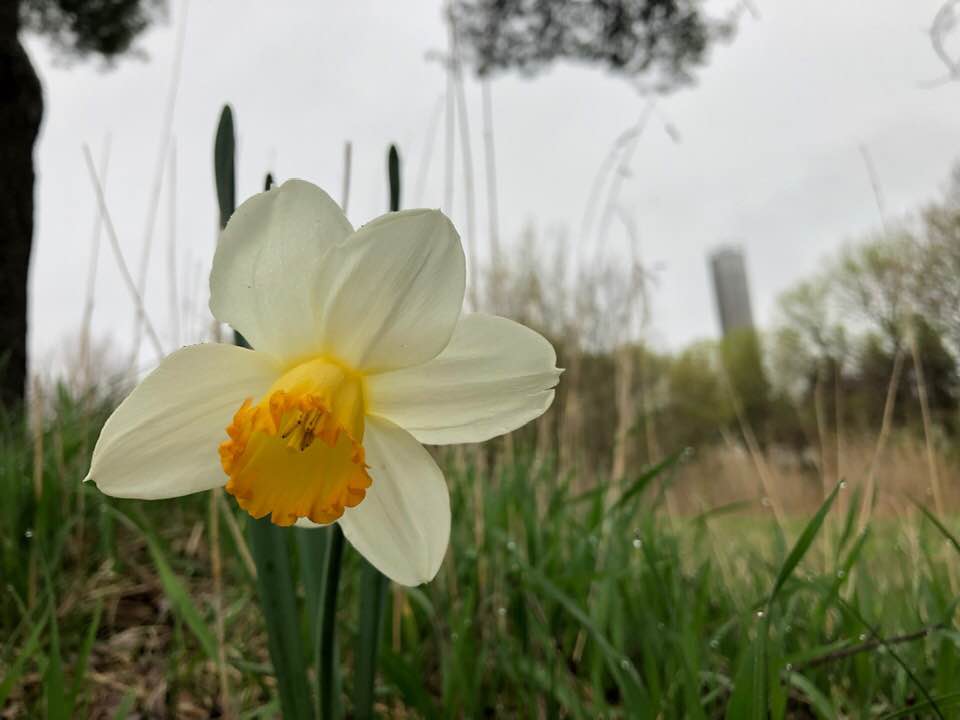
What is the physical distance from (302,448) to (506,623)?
787 millimetres

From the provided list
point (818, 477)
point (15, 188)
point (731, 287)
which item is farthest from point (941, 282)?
point (731, 287)

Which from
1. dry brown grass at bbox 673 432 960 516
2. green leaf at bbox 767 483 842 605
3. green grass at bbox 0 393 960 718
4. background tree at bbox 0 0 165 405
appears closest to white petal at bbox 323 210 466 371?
green grass at bbox 0 393 960 718

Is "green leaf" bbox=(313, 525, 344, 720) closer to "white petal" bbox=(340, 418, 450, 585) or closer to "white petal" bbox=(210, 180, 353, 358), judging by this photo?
"white petal" bbox=(340, 418, 450, 585)

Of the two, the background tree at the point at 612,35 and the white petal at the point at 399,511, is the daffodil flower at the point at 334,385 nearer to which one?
the white petal at the point at 399,511

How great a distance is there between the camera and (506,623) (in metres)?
1.20

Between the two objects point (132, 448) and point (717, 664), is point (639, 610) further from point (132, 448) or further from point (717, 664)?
point (132, 448)

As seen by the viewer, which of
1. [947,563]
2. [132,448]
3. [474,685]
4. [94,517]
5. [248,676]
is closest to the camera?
[132,448]

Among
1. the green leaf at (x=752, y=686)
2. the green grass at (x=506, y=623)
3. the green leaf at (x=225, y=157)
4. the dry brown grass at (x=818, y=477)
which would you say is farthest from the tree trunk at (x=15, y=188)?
the green leaf at (x=752, y=686)

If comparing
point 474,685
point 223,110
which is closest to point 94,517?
point 474,685

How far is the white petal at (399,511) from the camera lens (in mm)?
533

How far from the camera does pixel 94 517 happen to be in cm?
146

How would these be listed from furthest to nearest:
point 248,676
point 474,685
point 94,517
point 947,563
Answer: point 94,517
point 947,563
point 248,676
point 474,685

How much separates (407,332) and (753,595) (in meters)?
1.00

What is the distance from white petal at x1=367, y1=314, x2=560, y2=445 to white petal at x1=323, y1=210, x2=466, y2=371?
0.9 inches
